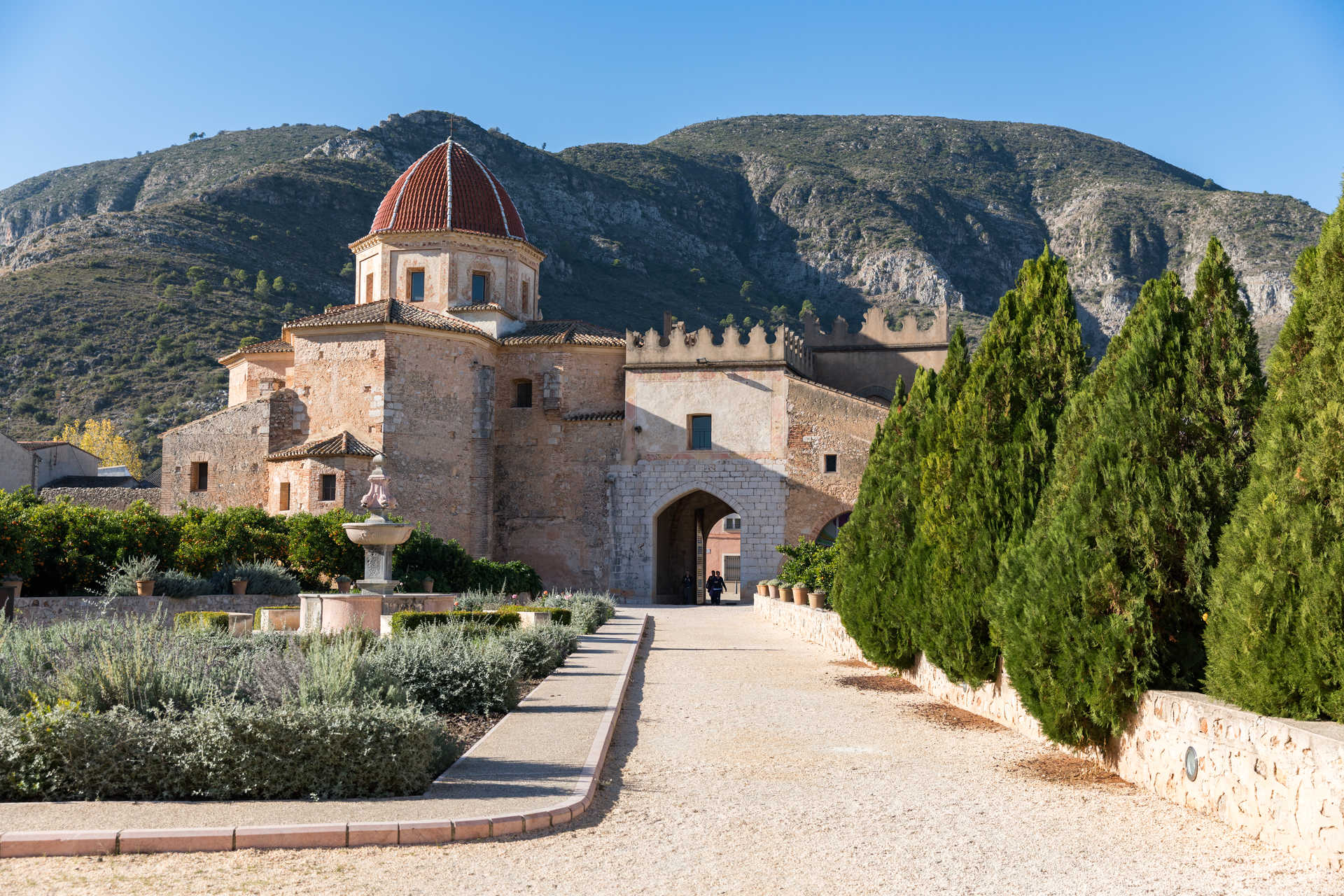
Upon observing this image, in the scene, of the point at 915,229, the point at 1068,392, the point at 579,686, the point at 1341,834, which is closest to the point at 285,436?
the point at 579,686

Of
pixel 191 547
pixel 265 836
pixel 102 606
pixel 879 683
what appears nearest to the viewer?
pixel 265 836

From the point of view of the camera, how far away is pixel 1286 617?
521 centimetres

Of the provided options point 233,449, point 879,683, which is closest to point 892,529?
point 879,683

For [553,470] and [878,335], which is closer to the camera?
[553,470]

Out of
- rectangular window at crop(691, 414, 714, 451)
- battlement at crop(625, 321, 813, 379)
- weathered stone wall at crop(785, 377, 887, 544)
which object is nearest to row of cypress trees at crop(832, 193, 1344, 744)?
weathered stone wall at crop(785, 377, 887, 544)

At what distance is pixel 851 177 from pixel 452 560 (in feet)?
236

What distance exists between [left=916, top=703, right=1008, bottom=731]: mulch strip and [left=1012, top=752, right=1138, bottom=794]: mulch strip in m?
1.32

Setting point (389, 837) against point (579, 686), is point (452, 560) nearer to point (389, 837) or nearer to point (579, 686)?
point (579, 686)

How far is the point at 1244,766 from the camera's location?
5281 mm

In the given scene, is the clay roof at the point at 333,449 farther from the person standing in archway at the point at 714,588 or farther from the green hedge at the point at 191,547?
the person standing in archway at the point at 714,588

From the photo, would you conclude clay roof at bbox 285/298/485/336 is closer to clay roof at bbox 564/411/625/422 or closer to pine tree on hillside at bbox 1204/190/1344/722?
clay roof at bbox 564/411/625/422

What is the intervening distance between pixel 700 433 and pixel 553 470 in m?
4.30

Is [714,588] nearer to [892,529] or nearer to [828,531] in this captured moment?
[828,531]

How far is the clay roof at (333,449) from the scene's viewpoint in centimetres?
2761
